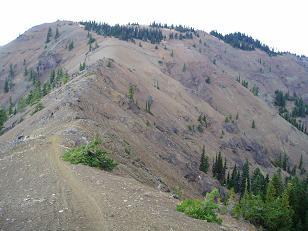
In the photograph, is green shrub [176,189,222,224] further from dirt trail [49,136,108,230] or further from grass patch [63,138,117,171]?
grass patch [63,138,117,171]

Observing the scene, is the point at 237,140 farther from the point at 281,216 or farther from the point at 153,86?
the point at 281,216

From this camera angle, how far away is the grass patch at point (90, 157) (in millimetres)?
32688

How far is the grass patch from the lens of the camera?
Result: 3269cm

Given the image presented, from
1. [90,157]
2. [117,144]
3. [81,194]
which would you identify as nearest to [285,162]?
[117,144]

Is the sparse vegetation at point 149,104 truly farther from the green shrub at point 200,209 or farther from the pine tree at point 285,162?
the green shrub at point 200,209

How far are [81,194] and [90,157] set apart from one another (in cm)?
873

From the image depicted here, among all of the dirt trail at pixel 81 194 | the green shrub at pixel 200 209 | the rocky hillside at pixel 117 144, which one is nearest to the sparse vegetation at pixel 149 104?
the rocky hillside at pixel 117 144

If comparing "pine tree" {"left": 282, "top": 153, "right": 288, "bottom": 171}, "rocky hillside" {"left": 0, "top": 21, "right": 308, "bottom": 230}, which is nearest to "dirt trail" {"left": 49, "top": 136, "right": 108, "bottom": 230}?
"rocky hillside" {"left": 0, "top": 21, "right": 308, "bottom": 230}

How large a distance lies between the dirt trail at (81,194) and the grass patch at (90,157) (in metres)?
0.94

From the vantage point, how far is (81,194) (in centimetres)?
2467

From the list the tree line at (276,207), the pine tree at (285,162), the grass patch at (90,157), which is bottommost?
the pine tree at (285,162)

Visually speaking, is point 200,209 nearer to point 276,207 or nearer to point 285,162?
point 276,207

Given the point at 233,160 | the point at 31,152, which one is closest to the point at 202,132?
the point at 233,160

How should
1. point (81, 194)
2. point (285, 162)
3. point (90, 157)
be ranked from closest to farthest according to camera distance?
point (81, 194), point (90, 157), point (285, 162)
